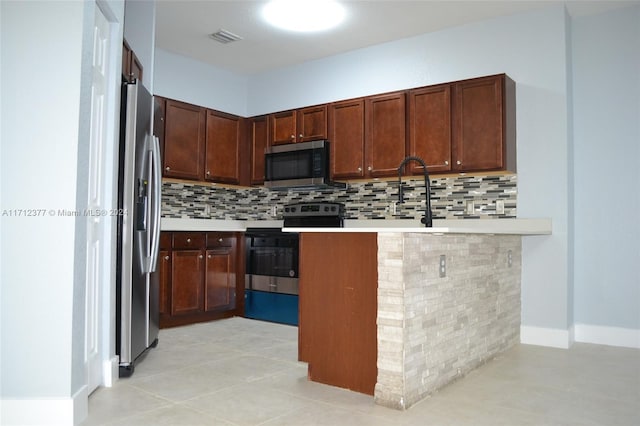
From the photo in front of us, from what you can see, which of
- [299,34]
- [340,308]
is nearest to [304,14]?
[299,34]

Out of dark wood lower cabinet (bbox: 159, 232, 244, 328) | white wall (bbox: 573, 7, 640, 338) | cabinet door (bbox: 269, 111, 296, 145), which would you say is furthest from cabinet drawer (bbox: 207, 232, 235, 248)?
white wall (bbox: 573, 7, 640, 338)

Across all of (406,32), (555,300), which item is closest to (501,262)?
(555,300)

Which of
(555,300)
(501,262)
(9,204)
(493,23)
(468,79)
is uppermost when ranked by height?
(493,23)

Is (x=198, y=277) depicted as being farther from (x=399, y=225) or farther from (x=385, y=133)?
(x=385, y=133)

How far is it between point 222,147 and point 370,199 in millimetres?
1752

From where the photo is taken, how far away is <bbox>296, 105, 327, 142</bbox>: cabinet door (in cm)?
527

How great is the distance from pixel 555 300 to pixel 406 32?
2682 millimetres

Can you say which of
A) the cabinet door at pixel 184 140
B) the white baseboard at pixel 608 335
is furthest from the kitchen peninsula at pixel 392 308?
the cabinet door at pixel 184 140

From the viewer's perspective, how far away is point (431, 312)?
2.78 m

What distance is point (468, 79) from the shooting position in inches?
171

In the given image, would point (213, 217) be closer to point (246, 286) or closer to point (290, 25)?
point (246, 286)

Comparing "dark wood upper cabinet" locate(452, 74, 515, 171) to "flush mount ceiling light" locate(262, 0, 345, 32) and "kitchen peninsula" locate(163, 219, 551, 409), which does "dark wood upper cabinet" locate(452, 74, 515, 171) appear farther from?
"flush mount ceiling light" locate(262, 0, 345, 32)

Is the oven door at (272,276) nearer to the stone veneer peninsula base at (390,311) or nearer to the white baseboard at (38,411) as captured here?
the stone veneer peninsula base at (390,311)

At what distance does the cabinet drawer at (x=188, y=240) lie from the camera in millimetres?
4820
